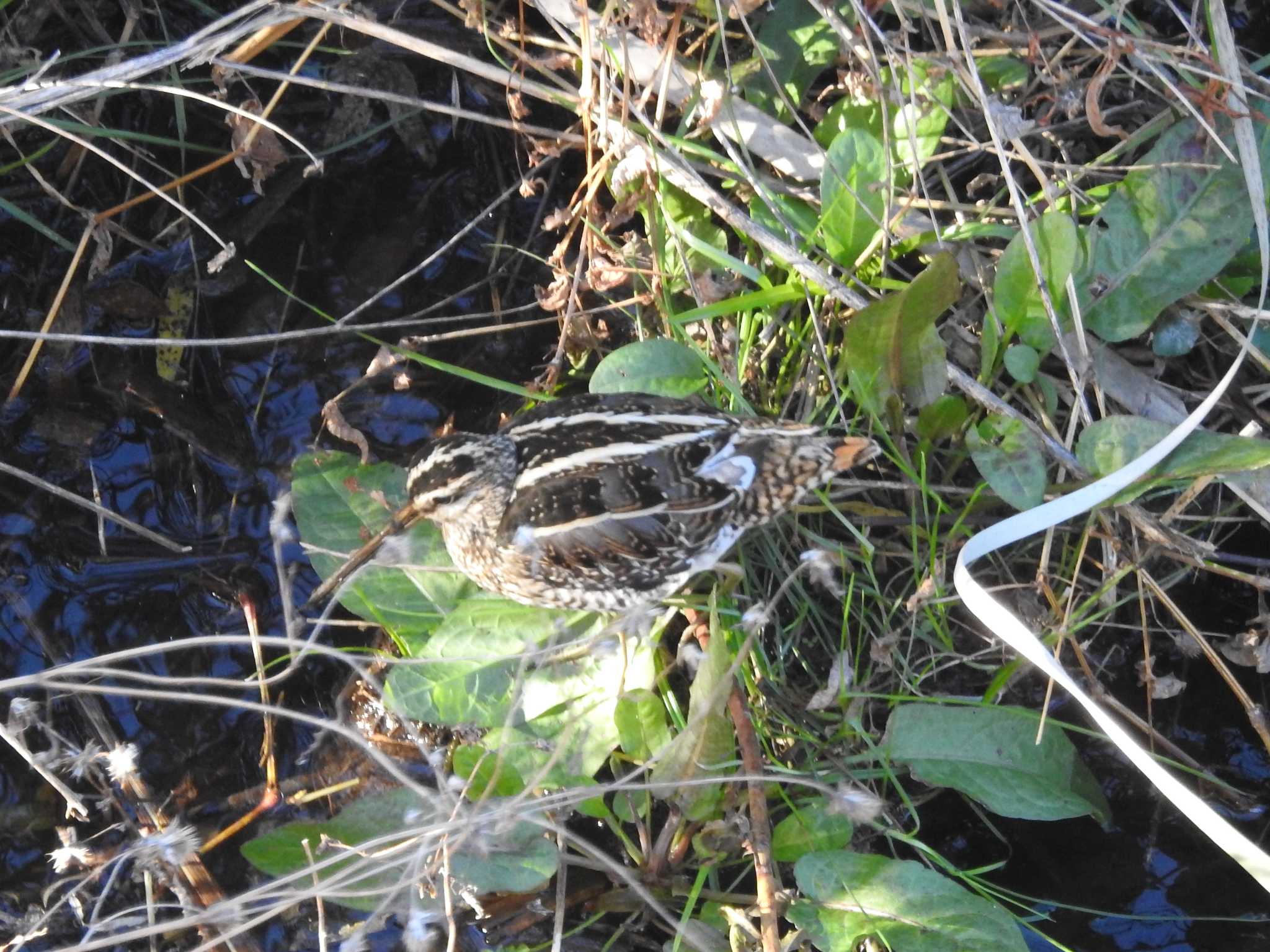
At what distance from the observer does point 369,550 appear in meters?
2.80

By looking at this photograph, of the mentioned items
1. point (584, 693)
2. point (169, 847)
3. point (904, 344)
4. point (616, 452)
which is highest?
point (904, 344)

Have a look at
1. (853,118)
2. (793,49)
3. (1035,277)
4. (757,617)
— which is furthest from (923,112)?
(757,617)

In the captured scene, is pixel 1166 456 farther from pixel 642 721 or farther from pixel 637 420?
pixel 642 721

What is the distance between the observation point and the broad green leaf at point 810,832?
254cm

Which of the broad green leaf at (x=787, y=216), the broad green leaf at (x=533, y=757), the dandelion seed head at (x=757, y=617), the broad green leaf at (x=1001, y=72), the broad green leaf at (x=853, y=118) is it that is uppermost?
the broad green leaf at (x=1001, y=72)

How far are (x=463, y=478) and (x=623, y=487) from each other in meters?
0.40

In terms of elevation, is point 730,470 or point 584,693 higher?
point 730,470

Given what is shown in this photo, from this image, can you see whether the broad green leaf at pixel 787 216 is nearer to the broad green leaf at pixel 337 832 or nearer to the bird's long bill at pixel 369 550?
the bird's long bill at pixel 369 550

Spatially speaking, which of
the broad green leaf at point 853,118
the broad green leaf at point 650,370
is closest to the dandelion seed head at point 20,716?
the broad green leaf at point 650,370

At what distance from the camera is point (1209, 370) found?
292 cm

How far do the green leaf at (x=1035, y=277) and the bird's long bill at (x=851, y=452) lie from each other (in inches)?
19.7

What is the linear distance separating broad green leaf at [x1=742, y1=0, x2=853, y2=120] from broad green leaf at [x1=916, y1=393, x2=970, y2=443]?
3.00 ft

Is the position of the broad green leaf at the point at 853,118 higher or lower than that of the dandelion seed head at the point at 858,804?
higher

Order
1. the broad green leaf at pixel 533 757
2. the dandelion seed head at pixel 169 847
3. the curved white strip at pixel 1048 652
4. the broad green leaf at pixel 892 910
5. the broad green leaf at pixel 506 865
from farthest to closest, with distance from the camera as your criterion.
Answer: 1. the broad green leaf at pixel 533 757
2. the broad green leaf at pixel 506 865
3. the broad green leaf at pixel 892 910
4. the curved white strip at pixel 1048 652
5. the dandelion seed head at pixel 169 847
